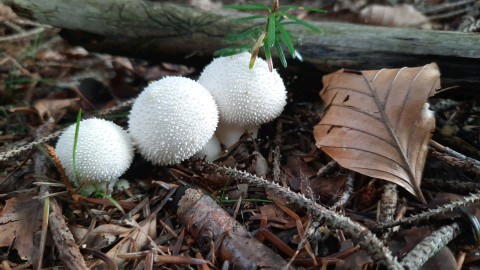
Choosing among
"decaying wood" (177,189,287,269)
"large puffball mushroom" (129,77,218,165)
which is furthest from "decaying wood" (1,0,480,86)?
"decaying wood" (177,189,287,269)

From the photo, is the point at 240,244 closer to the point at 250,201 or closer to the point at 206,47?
the point at 250,201

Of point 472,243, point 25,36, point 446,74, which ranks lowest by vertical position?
point 472,243

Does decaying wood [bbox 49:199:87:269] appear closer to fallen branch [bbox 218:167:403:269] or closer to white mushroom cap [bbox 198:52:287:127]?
fallen branch [bbox 218:167:403:269]

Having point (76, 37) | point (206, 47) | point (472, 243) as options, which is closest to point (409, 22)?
point (206, 47)

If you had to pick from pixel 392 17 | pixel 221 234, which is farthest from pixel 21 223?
pixel 392 17

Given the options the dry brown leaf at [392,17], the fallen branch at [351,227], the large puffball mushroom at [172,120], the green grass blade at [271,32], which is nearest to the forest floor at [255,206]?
the fallen branch at [351,227]
